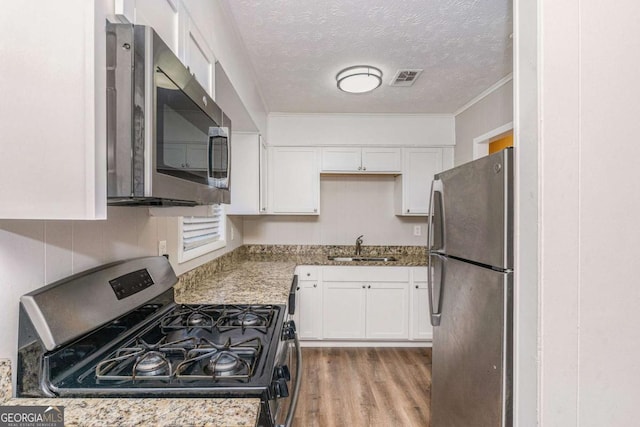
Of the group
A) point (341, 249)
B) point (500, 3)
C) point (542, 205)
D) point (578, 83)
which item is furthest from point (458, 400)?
point (341, 249)

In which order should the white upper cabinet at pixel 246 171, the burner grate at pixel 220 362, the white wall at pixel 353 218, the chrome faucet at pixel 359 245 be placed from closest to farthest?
the burner grate at pixel 220 362, the white upper cabinet at pixel 246 171, the chrome faucet at pixel 359 245, the white wall at pixel 353 218

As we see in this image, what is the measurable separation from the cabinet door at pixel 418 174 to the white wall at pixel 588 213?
2.44m

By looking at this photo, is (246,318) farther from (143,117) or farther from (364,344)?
(364,344)

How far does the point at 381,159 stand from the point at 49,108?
9.96 feet

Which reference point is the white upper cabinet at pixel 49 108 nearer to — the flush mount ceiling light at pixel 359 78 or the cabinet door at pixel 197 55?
the cabinet door at pixel 197 55

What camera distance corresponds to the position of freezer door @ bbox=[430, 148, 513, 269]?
1154mm

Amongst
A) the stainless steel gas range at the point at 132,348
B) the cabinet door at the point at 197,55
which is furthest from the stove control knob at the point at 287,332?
the cabinet door at the point at 197,55

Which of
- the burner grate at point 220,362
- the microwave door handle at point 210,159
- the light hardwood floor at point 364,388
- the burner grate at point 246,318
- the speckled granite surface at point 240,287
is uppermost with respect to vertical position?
the microwave door handle at point 210,159

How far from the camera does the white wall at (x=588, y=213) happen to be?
92cm

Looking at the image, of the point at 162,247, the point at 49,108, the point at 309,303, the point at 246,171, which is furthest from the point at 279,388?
the point at 309,303

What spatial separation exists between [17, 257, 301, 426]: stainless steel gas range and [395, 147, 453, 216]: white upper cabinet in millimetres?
2483

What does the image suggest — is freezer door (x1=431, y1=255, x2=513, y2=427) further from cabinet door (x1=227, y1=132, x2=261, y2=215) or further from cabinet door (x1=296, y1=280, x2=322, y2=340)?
cabinet door (x1=227, y1=132, x2=261, y2=215)

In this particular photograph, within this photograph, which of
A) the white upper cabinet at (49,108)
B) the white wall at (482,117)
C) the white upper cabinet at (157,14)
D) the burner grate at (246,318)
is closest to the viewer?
the white upper cabinet at (49,108)

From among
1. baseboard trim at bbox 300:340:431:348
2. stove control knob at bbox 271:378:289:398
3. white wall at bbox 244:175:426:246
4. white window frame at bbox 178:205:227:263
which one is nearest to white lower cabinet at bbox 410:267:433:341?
baseboard trim at bbox 300:340:431:348
